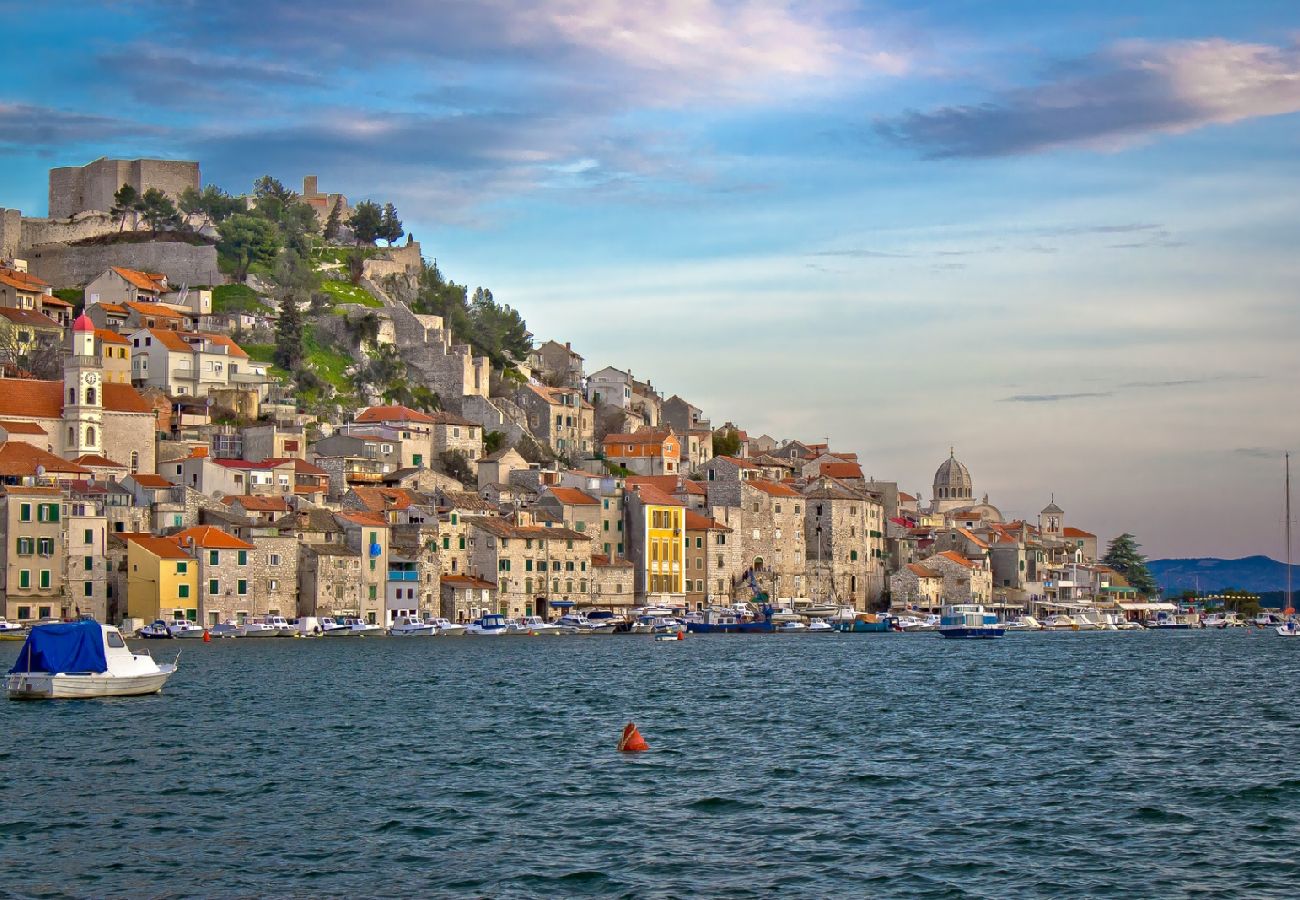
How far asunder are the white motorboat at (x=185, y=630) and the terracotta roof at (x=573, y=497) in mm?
27736

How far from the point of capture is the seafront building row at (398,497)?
84562 millimetres

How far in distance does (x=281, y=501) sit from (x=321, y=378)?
81.8ft

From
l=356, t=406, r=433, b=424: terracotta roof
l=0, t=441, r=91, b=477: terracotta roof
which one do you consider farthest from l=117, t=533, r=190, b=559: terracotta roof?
l=356, t=406, r=433, b=424: terracotta roof

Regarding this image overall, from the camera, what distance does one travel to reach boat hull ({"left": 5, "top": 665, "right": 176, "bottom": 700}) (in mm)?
45875

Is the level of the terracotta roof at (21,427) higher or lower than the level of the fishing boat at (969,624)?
higher

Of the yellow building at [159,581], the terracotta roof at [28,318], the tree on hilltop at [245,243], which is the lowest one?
the yellow building at [159,581]

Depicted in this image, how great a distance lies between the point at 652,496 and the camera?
108625mm

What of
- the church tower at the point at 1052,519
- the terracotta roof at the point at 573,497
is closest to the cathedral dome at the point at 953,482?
the church tower at the point at 1052,519

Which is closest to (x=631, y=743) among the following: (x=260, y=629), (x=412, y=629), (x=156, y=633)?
(x=156, y=633)

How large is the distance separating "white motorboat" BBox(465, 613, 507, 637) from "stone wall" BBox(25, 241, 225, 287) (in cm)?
4178

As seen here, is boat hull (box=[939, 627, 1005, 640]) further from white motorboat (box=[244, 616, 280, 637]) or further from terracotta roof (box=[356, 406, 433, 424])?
white motorboat (box=[244, 616, 280, 637])

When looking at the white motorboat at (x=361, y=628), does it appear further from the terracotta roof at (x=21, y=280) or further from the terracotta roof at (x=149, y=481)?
the terracotta roof at (x=21, y=280)

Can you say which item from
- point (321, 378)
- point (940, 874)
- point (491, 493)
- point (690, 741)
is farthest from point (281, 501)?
point (940, 874)

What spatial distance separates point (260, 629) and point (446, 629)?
10.4 m
